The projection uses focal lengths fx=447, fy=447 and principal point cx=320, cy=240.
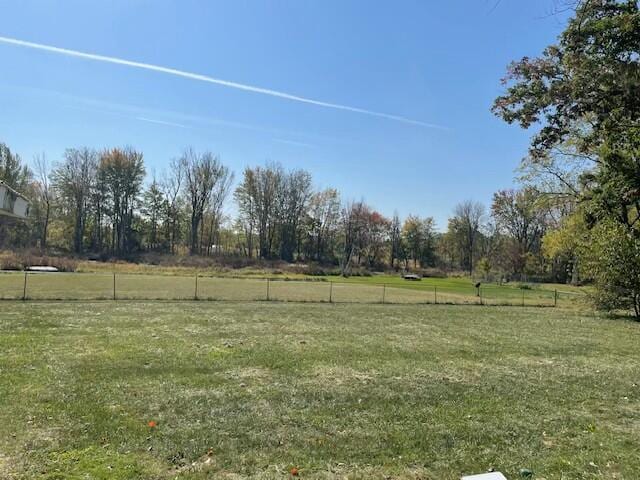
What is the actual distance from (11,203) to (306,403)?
471 centimetres

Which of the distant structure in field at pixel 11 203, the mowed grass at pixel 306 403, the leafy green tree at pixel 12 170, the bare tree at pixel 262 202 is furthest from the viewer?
the bare tree at pixel 262 202

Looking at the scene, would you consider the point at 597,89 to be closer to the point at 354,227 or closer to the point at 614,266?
the point at 614,266

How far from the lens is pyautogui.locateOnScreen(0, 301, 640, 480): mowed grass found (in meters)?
4.62

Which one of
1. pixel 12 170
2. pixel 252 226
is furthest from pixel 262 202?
pixel 12 170

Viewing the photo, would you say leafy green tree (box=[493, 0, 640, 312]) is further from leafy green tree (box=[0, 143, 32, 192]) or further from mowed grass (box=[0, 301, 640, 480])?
leafy green tree (box=[0, 143, 32, 192])

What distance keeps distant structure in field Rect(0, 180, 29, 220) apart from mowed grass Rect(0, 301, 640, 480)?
8.21 feet

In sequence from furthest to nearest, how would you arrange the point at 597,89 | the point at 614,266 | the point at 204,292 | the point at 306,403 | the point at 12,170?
the point at 12,170 → the point at 204,292 → the point at 614,266 → the point at 597,89 → the point at 306,403

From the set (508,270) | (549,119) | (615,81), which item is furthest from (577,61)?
(508,270)

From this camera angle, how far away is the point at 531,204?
32469mm

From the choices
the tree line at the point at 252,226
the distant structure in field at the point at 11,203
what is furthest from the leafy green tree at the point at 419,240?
the distant structure in field at the point at 11,203

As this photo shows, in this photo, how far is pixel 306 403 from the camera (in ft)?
21.7

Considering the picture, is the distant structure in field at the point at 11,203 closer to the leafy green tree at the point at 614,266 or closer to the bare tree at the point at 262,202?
the leafy green tree at the point at 614,266

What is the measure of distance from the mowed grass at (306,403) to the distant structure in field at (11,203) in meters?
2.50

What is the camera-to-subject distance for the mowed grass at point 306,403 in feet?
15.1
